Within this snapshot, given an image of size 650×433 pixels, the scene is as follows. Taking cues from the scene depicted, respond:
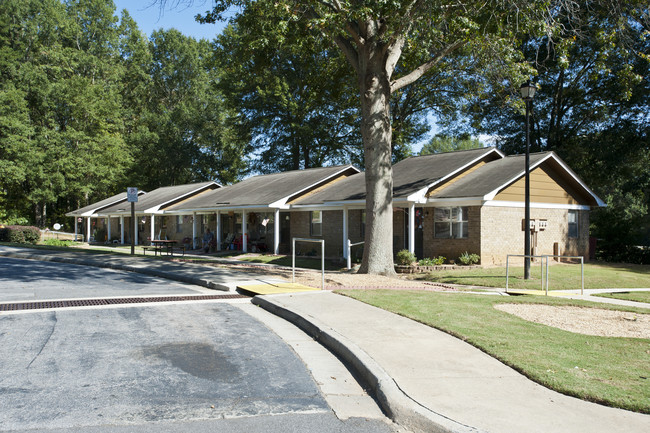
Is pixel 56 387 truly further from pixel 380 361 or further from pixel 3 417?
pixel 380 361

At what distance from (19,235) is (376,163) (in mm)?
27474

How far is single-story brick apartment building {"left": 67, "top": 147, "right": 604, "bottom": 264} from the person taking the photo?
21219 mm

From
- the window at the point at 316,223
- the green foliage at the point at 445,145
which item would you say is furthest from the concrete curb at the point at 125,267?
the green foliage at the point at 445,145

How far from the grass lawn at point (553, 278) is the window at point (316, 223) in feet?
29.1

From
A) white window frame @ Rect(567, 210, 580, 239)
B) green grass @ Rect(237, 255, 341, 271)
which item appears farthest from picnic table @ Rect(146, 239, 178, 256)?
white window frame @ Rect(567, 210, 580, 239)

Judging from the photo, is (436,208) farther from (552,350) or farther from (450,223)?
(552,350)

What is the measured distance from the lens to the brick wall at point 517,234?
20922 millimetres

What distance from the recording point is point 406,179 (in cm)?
2445

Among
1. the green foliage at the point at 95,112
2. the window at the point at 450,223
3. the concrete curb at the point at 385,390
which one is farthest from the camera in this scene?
the green foliage at the point at 95,112

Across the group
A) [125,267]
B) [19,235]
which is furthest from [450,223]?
[19,235]

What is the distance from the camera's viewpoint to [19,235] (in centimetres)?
3356

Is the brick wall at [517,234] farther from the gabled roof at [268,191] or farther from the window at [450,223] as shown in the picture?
the gabled roof at [268,191]

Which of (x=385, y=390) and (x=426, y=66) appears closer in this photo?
(x=385, y=390)

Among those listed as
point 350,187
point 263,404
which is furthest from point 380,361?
point 350,187
